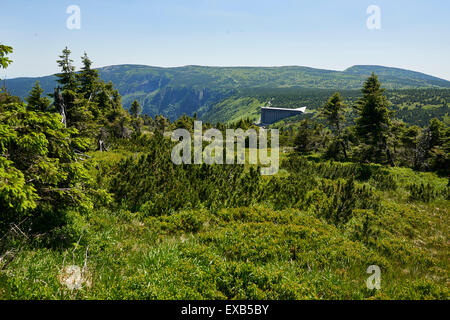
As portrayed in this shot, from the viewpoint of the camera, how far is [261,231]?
28.4ft

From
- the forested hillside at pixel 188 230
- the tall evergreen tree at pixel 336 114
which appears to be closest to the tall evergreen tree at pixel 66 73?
the forested hillside at pixel 188 230

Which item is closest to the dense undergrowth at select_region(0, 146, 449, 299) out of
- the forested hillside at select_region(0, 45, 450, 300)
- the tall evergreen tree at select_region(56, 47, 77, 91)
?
the forested hillside at select_region(0, 45, 450, 300)

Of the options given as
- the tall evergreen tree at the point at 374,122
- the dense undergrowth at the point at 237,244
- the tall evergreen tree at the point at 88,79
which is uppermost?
the tall evergreen tree at the point at 88,79

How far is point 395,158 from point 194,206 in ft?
94.1

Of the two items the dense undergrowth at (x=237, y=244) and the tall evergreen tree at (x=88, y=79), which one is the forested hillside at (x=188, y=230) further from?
the tall evergreen tree at (x=88, y=79)

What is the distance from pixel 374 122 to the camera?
80.7 ft

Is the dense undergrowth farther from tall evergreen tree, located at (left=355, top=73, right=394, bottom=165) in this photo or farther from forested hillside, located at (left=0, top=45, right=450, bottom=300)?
tall evergreen tree, located at (left=355, top=73, right=394, bottom=165)

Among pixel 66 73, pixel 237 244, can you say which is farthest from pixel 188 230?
pixel 66 73

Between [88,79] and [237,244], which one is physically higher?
[88,79]

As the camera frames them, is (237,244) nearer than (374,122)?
Yes

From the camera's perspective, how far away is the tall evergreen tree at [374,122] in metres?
24.2

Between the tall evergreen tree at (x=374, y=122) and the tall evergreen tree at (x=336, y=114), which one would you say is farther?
the tall evergreen tree at (x=336, y=114)

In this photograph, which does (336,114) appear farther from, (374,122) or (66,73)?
(66,73)
